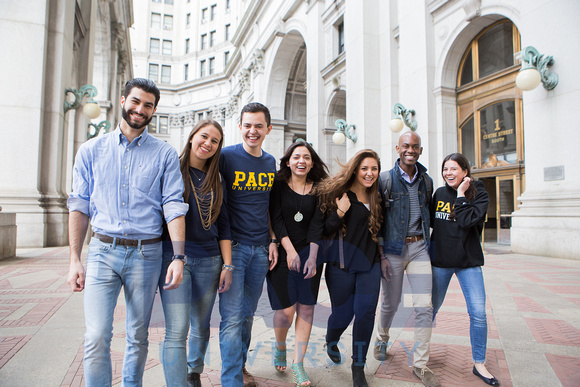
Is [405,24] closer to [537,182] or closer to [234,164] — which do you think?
[537,182]

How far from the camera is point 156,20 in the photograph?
51469mm

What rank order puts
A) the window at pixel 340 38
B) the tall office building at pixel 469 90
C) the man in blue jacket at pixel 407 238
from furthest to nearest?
the window at pixel 340 38
the tall office building at pixel 469 90
the man in blue jacket at pixel 407 238

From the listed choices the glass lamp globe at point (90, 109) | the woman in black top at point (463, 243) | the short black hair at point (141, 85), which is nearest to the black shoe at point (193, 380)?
the short black hair at point (141, 85)

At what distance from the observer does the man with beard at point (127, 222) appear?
2.18 meters

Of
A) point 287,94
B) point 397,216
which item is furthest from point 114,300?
point 287,94

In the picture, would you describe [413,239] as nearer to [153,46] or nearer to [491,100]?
[491,100]

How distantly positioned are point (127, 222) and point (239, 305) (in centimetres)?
101

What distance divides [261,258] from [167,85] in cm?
5249

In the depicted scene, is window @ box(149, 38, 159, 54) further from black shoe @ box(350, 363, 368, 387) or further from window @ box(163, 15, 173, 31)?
black shoe @ box(350, 363, 368, 387)

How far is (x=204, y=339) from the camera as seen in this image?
9.16 feet

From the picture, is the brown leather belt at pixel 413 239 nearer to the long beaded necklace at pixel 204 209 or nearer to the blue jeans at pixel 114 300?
the long beaded necklace at pixel 204 209

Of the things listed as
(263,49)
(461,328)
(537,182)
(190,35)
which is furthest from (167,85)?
(461,328)

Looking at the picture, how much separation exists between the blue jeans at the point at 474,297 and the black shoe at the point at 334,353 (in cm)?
103

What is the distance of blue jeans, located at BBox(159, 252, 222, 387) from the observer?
2.37 metres
